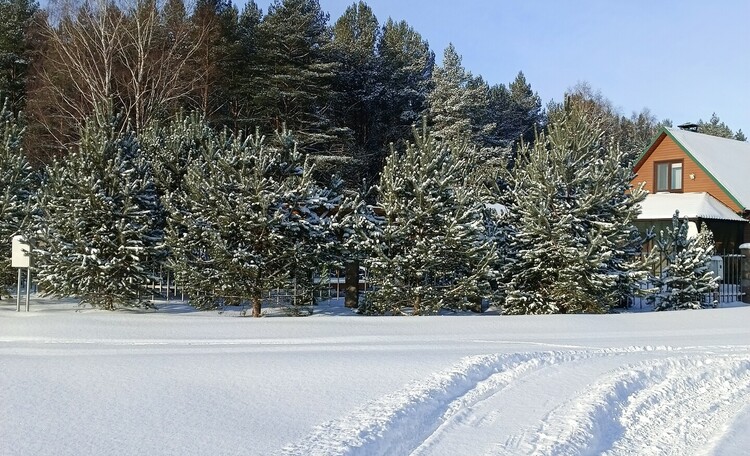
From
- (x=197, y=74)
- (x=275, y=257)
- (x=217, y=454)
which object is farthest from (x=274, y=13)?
(x=217, y=454)

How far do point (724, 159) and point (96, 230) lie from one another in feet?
96.9

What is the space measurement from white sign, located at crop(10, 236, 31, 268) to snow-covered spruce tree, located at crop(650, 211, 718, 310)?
14752 mm

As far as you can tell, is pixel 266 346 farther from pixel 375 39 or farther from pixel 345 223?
pixel 375 39

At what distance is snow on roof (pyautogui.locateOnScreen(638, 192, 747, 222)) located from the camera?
29.2 m

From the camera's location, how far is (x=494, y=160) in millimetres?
43250

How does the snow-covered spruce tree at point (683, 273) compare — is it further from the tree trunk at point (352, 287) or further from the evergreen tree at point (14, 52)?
the evergreen tree at point (14, 52)

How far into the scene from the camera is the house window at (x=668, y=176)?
33.5 metres

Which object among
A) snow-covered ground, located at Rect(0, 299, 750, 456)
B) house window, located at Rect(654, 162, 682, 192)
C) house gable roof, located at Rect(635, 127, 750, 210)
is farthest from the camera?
house window, located at Rect(654, 162, 682, 192)

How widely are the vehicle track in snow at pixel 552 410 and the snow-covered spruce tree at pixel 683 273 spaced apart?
869 cm

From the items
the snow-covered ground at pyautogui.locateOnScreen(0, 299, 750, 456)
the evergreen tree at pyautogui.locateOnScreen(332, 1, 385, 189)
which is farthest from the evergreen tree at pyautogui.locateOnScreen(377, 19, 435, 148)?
the snow-covered ground at pyautogui.locateOnScreen(0, 299, 750, 456)

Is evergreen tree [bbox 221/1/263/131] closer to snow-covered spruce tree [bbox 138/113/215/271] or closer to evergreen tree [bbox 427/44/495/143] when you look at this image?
evergreen tree [bbox 427/44/495/143]

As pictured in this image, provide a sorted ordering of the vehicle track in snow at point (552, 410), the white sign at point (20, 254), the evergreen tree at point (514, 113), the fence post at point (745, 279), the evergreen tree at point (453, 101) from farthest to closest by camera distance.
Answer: the evergreen tree at point (514, 113)
the evergreen tree at point (453, 101)
the fence post at point (745, 279)
the white sign at point (20, 254)
the vehicle track in snow at point (552, 410)

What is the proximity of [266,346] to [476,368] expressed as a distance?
3.60 m

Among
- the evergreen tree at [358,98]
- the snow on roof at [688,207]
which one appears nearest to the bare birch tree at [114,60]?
the evergreen tree at [358,98]
